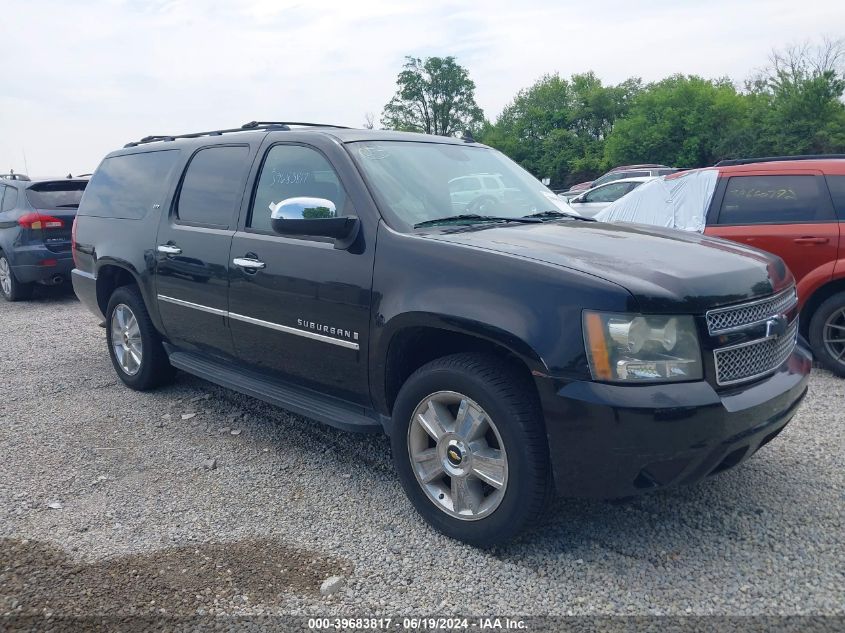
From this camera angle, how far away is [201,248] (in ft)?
14.0

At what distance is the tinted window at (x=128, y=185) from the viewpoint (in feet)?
16.1

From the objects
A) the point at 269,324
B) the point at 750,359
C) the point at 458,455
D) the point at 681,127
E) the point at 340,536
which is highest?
the point at 681,127

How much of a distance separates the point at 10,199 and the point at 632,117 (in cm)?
5271

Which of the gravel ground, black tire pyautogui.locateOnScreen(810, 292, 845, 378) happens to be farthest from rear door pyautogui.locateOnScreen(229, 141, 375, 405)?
black tire pyautogui.locateOnScreen(810, 292, 845, 378)

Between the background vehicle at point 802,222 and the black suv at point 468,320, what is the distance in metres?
2.45

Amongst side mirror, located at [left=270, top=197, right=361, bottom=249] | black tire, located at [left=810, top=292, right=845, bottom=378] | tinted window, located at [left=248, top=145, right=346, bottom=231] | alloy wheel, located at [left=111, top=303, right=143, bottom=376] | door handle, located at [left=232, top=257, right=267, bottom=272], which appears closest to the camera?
Result: side mirror, located at [left=270, top=197, right=361, bottom=249]

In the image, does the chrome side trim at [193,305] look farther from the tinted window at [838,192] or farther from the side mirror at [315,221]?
the tinted window at [838,192]

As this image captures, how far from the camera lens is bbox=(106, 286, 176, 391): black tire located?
5.00 meters

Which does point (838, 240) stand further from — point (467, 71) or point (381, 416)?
point (467, 71)

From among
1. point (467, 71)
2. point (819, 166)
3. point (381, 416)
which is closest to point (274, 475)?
point (381, 416)

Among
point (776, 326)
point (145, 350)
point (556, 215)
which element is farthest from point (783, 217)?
point (145, 350)

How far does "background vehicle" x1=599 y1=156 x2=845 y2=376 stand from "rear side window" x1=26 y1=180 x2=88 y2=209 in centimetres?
812

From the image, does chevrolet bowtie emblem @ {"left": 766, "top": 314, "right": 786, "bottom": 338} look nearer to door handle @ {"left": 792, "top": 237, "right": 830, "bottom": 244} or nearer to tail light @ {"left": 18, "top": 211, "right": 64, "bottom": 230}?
door handle @ {"left": 792, "top": 237, "right": 830, "bottom": 244}

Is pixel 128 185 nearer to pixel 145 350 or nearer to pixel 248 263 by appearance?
pixel 145 350
